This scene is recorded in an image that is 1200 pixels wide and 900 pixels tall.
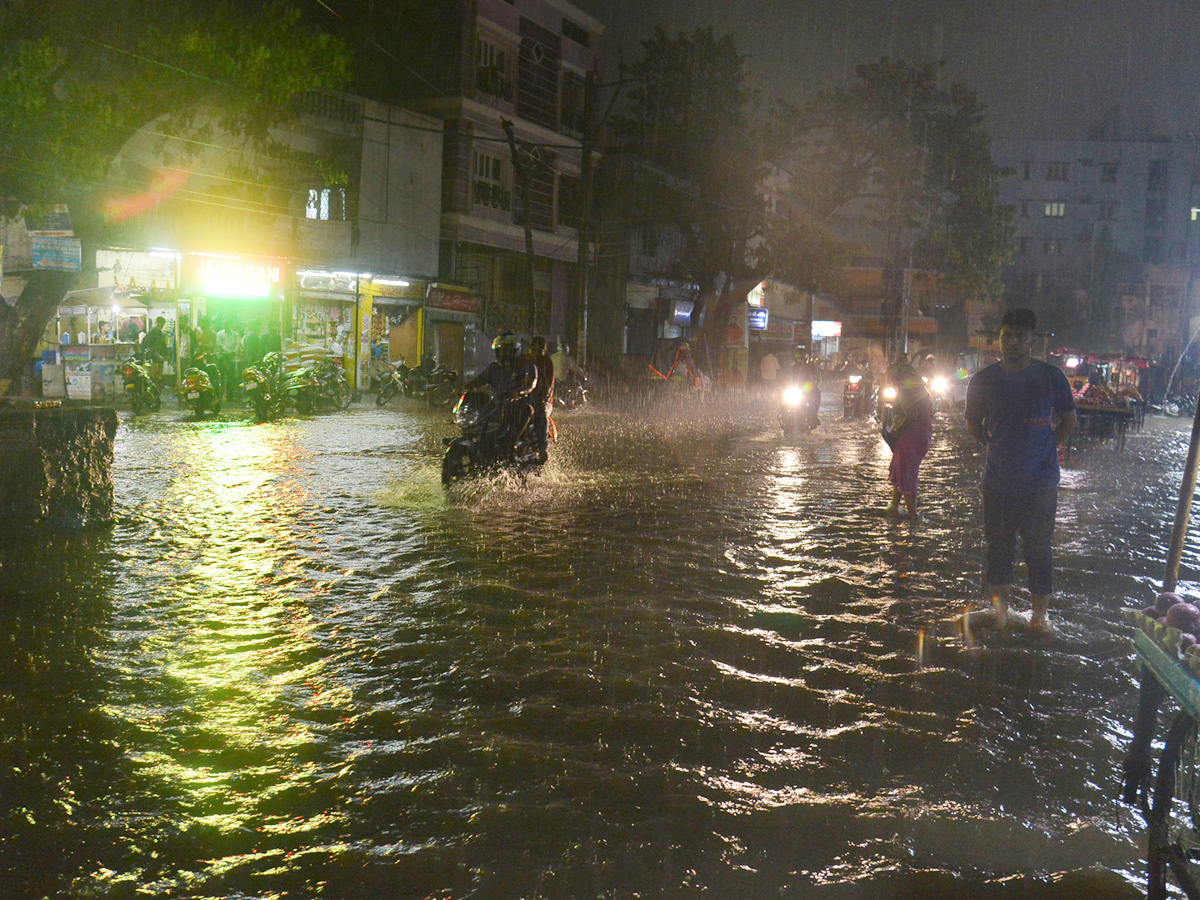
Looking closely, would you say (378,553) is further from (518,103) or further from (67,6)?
(518,103)

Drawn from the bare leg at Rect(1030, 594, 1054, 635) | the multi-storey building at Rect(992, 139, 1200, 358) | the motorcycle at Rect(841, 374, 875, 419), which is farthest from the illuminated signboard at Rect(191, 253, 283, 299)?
the multi-storey building at Rect(992, 139, 1200, 358)

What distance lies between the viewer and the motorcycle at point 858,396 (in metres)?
28.4

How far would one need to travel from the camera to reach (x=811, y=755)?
14.1ft

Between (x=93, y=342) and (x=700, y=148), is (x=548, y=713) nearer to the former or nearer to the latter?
(x=93, y=342)

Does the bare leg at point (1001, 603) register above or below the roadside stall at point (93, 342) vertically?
below

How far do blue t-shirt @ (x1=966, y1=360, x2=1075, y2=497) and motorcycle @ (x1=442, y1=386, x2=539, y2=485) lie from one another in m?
6.77

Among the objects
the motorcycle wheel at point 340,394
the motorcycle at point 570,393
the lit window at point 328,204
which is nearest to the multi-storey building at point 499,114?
the motorcycle at point 570,393

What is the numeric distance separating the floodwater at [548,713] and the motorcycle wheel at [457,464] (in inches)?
65.9

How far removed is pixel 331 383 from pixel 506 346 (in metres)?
12.9

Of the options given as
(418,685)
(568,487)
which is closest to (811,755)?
(418,685)

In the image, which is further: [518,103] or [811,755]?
[518,103]

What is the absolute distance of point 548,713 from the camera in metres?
4.73

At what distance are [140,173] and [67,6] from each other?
34.2 ft

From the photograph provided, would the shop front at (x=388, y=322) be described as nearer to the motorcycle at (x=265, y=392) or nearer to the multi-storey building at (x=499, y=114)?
the multi-storey building at (x=499, y=114)
